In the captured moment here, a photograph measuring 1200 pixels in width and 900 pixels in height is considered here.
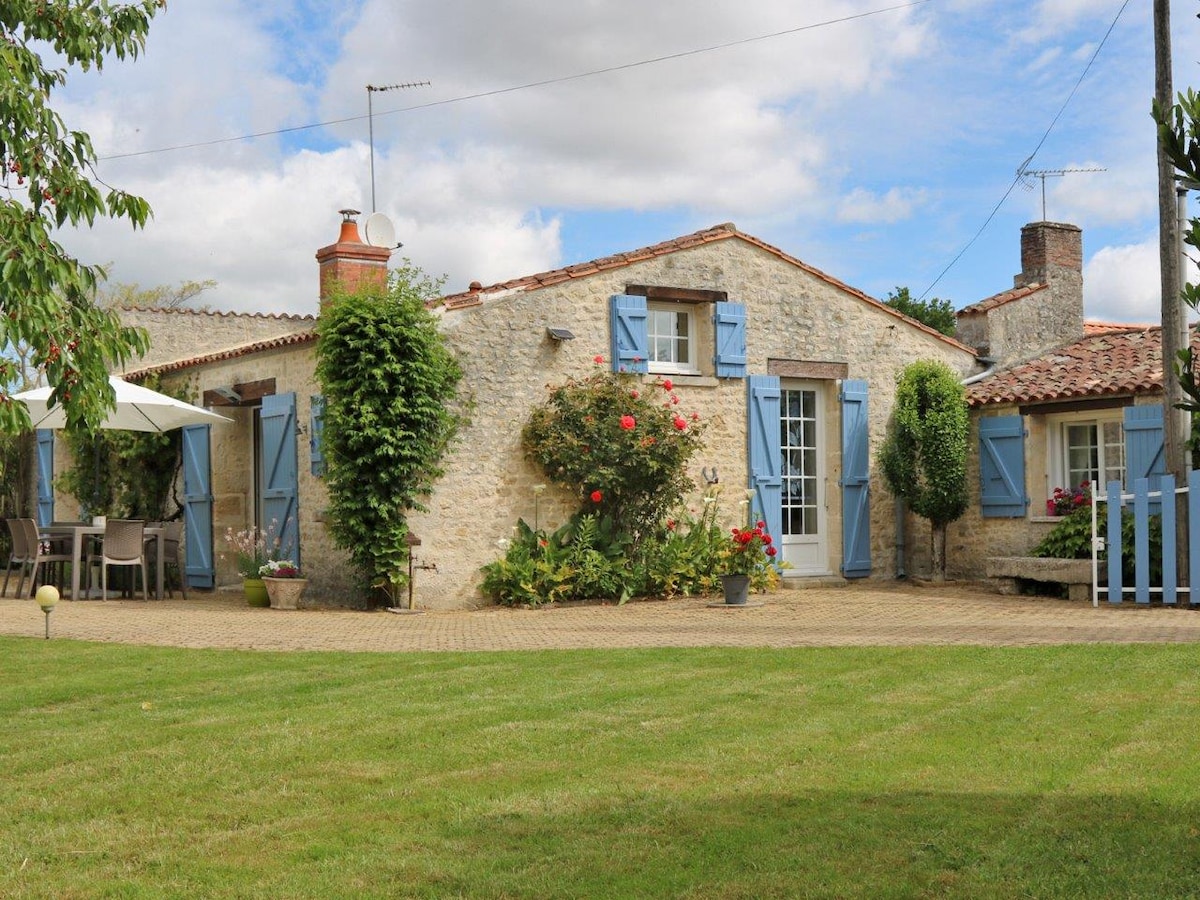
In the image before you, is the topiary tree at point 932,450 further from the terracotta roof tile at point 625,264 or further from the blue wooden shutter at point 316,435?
the blue wooden shutter at point 316,435

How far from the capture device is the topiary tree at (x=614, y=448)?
13.1 m

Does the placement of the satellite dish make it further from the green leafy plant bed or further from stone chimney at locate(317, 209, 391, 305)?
the green leafy plant bed

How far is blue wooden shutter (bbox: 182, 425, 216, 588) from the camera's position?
15.0 m

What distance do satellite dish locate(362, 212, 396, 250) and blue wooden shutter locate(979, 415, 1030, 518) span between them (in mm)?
Answer: 6864

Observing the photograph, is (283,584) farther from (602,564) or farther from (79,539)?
(602,564)

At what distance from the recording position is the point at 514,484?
1320cm

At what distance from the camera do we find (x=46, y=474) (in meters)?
18.0

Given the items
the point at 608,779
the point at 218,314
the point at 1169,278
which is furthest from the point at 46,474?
the point at 608,779

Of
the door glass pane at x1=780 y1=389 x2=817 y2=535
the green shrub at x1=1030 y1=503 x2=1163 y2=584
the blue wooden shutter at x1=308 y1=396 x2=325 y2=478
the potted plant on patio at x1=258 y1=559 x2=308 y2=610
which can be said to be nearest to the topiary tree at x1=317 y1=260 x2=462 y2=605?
the blue wooden shutter at x1=308 y1=396 x2=325 y2=478

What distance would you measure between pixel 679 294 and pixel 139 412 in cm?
564

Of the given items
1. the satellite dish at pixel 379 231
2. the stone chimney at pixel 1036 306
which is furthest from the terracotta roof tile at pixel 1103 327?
the satellite dish at pixel 379 231

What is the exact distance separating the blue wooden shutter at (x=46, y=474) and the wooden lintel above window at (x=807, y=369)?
9.57m

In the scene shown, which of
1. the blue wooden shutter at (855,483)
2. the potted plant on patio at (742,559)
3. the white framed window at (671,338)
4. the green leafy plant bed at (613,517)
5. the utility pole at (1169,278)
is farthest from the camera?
the blue wooden shutter at (855,483)

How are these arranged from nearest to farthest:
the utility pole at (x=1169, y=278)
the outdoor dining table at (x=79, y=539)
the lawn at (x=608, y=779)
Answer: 1. the lawn at (x=608, y=779)
2. the utility pole at (x=1169, y=278)
3. the outdoor dining table at (x=79, y=539)
